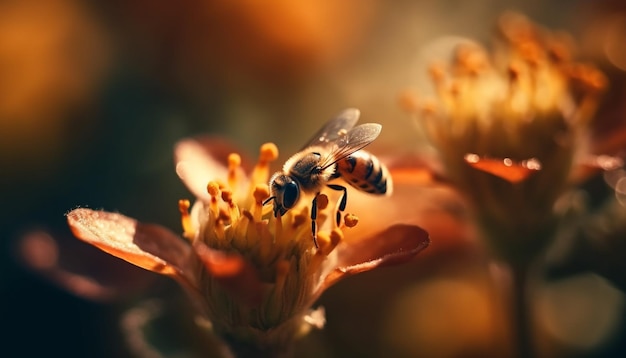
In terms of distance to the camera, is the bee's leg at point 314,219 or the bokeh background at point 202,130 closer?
the bee's leg at point 314,219

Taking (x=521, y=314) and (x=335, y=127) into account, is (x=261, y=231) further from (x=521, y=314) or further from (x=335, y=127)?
(x=521, y=314)

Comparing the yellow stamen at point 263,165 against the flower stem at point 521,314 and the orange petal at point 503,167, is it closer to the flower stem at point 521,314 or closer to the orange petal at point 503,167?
the orange petal at point 503,167

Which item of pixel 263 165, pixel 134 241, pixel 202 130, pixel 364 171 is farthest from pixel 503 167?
pixel 202 130

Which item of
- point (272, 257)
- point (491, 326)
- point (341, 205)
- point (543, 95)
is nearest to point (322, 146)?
point (341, 205)

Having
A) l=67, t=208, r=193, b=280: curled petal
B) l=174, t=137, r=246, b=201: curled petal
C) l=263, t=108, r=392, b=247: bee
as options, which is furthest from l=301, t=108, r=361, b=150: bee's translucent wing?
l=67, t=208, r=193, b=280: curled petal

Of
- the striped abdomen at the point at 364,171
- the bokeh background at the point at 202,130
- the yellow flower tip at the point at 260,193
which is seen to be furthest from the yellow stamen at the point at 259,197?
the bokeh background at the point at 202,130

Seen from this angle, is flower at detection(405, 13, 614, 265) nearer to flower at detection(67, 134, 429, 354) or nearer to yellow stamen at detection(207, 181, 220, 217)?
flower at detection(67, 134, 429, 354)
